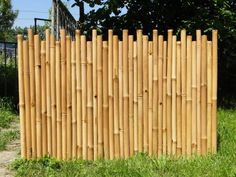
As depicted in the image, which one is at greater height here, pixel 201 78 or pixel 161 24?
pixel 161 24

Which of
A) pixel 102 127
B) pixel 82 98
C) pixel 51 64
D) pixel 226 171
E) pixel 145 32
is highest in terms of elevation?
pixel 145 32

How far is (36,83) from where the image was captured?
6.50m

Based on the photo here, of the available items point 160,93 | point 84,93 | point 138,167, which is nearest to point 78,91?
point 84,93

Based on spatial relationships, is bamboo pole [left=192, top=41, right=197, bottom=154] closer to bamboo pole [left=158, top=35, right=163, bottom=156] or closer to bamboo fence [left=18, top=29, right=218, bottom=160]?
bamboo fence [left=18, top=29, right=218, bottom=160]

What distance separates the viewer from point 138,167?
232 inches

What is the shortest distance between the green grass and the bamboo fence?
284 mm

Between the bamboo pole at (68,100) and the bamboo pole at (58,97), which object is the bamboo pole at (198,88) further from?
the bamboo pole at (58,97)

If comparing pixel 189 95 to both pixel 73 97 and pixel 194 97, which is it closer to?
pixel 194 97

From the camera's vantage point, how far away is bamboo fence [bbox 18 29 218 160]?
6496 mm

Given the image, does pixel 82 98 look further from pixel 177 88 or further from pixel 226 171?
pixel 226 171

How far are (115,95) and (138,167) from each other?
45.1 inches

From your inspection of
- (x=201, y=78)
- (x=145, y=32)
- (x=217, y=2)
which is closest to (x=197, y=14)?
(x=217, y=2)

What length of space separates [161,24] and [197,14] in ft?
4.48

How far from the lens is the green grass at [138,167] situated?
5695mm
